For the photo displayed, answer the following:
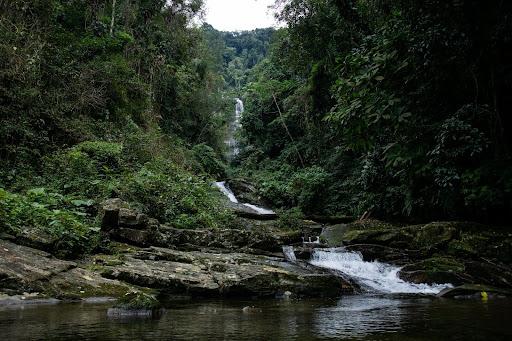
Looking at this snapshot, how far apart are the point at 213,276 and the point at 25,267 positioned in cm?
310

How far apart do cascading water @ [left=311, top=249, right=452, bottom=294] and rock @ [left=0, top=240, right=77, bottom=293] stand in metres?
6.18

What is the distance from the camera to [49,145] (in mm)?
12727

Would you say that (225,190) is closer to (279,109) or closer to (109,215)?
(279,109)

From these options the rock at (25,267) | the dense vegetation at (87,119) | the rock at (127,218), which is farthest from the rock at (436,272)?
the rock at (25,267)

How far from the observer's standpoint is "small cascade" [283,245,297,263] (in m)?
10.9

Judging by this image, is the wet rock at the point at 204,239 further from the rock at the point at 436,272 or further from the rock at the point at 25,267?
the rock at the point at 436,272

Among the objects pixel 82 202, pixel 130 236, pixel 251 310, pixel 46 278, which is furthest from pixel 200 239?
pixel 251 310

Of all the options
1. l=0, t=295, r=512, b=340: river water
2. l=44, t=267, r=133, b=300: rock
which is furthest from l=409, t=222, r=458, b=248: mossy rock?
l=44, t=267, r=133, b=300: rock

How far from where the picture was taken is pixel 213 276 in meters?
7.62

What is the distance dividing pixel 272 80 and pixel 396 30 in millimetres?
27093

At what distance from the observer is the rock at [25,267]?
5.58 metres

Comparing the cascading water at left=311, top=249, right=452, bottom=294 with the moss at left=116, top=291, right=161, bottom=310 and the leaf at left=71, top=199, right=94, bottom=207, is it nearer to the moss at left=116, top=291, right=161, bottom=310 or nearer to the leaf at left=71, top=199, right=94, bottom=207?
the moss at left=116, top=291, right=161, bottom=310

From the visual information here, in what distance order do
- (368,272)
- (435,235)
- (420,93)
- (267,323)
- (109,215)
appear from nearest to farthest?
(267,323)
(420,93)
(109,215)
(368,272)
(435,235)

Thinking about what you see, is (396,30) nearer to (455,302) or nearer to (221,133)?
(455,302)
